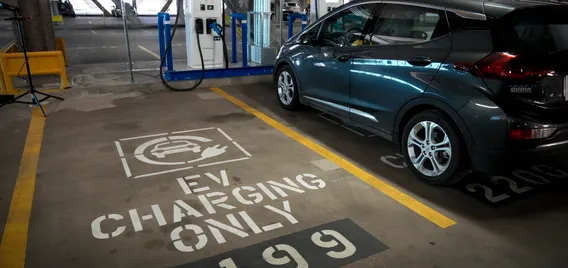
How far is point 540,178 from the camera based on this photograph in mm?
3979

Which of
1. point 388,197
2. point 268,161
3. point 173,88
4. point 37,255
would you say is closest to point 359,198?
point 388,197

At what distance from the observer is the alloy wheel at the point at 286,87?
602 centimetres

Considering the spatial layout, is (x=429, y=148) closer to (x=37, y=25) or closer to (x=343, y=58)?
(x=343, y=58)

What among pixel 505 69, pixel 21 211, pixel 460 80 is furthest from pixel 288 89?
pixel 21 211

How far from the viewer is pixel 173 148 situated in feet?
15.4

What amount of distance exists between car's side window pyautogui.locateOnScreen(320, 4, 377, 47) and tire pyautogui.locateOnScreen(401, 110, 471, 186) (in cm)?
118

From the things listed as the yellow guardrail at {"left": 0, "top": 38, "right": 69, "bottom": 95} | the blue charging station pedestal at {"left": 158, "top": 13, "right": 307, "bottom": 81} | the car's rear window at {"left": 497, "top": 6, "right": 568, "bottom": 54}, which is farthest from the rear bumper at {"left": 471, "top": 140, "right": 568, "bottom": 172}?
the yellow guardrail at {"left": 0, "top": 38, "right": 69, "bottom": 95}

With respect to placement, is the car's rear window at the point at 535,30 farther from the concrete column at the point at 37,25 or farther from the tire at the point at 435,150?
the concrete column at the point at 37,25

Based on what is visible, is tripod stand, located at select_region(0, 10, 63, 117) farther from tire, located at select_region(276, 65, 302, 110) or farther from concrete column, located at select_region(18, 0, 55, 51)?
tire, located at select_region(276, 65, 302, 110)

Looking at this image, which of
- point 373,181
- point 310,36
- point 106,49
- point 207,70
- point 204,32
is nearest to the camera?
point 373,181

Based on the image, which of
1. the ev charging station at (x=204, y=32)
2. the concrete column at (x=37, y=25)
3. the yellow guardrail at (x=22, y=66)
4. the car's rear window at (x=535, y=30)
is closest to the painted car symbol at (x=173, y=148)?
the ev charging station at (x=204, y=32)

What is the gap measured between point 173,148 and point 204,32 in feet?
11.7

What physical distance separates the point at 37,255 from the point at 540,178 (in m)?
4.28

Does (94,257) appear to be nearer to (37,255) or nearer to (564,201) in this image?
(37,255)
